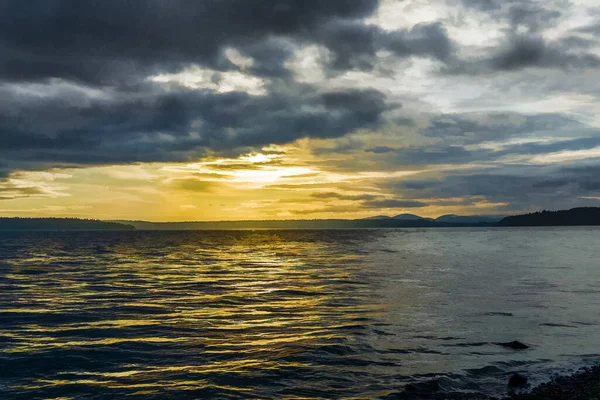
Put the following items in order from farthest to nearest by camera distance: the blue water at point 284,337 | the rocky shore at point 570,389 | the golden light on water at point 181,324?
the golden light on water at point 181,324
the blue water at point 284,337
the rocky shore at point 570,389

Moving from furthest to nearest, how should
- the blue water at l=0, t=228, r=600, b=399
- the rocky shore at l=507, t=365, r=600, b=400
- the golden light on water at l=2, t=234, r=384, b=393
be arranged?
1. the golden light on water at l=2, t=234, r=384, b=393
2. the blue water at l=0, t=228, r=600, b=399
3. the rocky shore at l=507, t=365, r=600, b=400

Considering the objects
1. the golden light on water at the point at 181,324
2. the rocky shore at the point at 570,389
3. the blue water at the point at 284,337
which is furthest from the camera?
the golden light on water at the point at 181,324

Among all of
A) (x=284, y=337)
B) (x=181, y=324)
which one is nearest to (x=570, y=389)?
(x=284, y=337)

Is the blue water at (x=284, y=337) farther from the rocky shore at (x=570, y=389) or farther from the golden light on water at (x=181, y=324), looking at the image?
the rocky shore at (x=570, y=389)

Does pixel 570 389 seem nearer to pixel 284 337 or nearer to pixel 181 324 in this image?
pixel 284 337

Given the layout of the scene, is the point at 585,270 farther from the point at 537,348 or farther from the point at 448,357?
the point at 448,357

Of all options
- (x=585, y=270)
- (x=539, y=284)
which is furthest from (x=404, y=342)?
(x=585, y=270)

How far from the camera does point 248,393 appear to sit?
754 inches

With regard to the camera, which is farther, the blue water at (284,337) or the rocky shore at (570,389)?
the blue water at (284,337)

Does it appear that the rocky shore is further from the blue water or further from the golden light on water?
the golden light on water

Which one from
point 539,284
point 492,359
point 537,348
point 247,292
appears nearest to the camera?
point 492,359

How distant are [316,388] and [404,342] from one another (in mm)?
9046

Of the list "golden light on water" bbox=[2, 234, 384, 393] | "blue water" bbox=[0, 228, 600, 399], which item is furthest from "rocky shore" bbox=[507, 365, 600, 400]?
"golden light on water" bbox=[2, 234, 384, 393]

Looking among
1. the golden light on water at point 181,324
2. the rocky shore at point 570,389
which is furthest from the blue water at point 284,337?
the rocky shore at point 570,389
